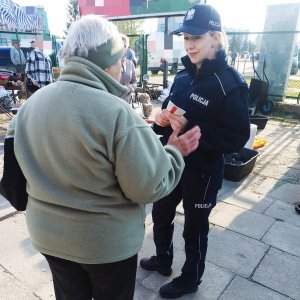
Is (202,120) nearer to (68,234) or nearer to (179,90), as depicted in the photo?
(179,90)

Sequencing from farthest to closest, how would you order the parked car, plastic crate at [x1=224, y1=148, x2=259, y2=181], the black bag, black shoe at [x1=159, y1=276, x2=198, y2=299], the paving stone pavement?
the parked car → plastic crate at [x1=224, y1=148, x2=259, y2=181] → the paving stone pavement → black shoe at [x1=159, y1=276, x2=198, y2=299] → the black bag

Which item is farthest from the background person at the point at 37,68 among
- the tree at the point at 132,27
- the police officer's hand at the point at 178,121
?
the tree at the point at 132,27

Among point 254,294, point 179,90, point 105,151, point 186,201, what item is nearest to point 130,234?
point 105,151

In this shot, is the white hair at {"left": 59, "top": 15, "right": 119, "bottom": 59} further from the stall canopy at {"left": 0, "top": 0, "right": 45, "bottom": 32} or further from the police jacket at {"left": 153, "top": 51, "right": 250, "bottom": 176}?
the stall canopy at {"left": 0, "top": 0, "right": 45, "bottom": 32}

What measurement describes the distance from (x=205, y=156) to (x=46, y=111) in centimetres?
112

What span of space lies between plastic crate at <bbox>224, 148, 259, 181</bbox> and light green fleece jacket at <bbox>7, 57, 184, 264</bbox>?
120 inches

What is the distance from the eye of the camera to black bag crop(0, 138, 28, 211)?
4.45 feet

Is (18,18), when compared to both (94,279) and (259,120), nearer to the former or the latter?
(259,120)

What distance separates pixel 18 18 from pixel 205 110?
18.2 m

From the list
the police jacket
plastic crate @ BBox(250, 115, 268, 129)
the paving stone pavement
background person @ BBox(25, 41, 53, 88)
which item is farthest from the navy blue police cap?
background person @ BBox(25, 41, 53, 88)

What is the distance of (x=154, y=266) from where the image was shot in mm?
2516

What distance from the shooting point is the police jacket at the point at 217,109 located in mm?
1802

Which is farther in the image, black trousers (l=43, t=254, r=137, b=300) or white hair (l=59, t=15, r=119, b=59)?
black trousers (l=43, t=254, r=137, b=300)

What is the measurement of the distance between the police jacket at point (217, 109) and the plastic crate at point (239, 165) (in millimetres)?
2407
